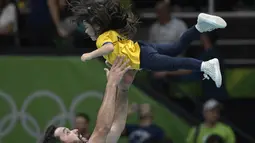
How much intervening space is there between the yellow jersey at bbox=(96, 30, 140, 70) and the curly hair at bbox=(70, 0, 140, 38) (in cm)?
5

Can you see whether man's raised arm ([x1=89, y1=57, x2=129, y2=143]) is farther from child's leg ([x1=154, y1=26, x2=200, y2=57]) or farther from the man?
child's leg ([x1=154, y1=26, x2=200, y2=57])

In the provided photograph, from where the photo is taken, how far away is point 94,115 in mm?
11242

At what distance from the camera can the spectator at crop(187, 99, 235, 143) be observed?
10461mm

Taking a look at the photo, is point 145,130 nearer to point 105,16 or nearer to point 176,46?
point 176,46

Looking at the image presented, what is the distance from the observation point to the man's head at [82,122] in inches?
409

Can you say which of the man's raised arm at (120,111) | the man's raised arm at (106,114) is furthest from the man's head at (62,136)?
the man's raised arm at (120,111)

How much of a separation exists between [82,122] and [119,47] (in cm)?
349

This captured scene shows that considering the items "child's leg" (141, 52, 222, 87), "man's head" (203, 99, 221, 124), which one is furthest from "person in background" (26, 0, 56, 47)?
"child's leg" (141, 52, 222, 87)

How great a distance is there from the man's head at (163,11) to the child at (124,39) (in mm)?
3463

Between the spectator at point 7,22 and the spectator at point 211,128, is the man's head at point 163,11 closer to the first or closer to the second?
the spectator at point 211,128

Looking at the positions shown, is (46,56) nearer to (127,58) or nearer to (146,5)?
(146,5)

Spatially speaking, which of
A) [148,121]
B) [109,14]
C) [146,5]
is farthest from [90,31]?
[146,5]

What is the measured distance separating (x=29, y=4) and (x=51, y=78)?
2.98 feet

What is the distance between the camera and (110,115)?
6559 millimetres
